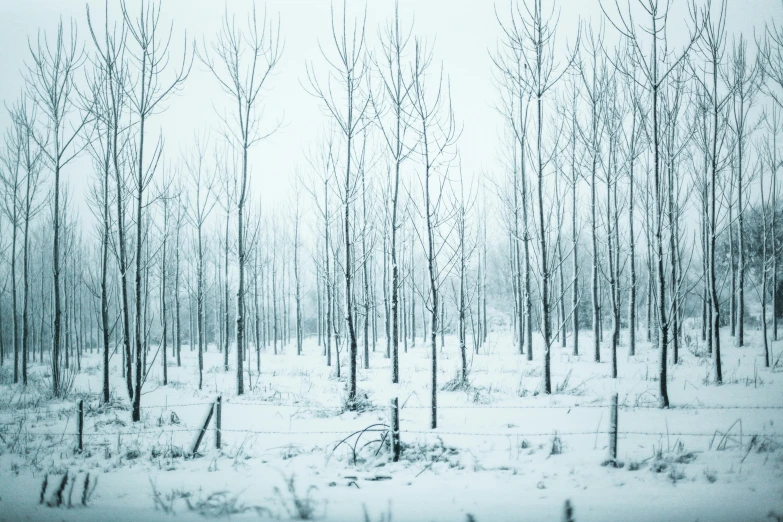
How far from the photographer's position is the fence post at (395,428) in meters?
5.02

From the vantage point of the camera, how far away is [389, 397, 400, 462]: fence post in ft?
16.5

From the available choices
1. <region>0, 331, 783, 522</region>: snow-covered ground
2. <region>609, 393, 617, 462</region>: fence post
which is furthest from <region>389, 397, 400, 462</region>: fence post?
<region>609, 393, 617, 462</region>: fence post

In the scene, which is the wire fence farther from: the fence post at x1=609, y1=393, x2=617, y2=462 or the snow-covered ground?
the fence post at x1=609, y1=393, x2=617, y2=462

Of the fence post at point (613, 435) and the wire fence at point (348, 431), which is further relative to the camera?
the wire fence at point (348, 431)

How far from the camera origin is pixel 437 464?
16.5 ft

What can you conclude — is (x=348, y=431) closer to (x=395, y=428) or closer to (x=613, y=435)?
(x=395, y=428)

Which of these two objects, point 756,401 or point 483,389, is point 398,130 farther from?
point 756,401

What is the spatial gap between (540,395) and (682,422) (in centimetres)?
278

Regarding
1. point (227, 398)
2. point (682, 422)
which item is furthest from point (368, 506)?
point (227, 398)

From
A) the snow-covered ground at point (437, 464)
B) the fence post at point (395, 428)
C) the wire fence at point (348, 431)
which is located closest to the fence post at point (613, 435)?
the snow-covered ground at point (437, 464)

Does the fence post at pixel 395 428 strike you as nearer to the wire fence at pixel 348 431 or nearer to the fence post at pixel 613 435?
the wire fence at pixel 348 431

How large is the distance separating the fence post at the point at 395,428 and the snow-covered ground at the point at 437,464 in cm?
13

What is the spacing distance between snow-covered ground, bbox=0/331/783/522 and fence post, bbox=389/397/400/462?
5.2 inches

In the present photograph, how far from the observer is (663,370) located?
22.7ft
